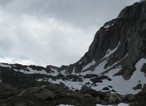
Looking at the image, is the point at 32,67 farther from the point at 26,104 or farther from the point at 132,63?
the point at 26,104

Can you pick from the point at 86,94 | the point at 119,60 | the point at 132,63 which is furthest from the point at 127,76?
the point at 86,94

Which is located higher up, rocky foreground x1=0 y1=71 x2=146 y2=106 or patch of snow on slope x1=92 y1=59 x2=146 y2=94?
patch of snow on slope x1=92 y1=59 x2=146 y2=94

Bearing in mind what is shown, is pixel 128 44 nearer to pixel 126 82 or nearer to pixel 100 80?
pixel 100 80

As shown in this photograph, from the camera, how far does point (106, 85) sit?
115375mm

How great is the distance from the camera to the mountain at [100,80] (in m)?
24.0

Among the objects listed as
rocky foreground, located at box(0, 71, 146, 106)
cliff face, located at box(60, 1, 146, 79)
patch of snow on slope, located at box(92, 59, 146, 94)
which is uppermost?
cliff face, located at box(60, 1, 146, 79)

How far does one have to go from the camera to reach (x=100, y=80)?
125188mm

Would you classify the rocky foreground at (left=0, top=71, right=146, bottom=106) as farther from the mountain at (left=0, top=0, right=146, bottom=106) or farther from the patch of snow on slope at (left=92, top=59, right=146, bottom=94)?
the patch of snow on slope at (left=92, top=59, right=146, bottom=94)

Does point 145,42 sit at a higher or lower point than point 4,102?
higher

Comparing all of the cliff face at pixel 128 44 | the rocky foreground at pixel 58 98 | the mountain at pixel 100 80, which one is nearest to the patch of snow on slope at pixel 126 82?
the mountain at pixel 100 80

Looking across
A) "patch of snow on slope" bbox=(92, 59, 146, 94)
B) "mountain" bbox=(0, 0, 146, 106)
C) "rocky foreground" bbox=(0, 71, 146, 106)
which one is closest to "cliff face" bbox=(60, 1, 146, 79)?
"mountain" bbox=(0, 0, 146, 106)

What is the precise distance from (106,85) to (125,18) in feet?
296

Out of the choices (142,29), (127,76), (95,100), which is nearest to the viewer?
(95,100)

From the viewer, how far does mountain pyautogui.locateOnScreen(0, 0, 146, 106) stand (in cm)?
2400
